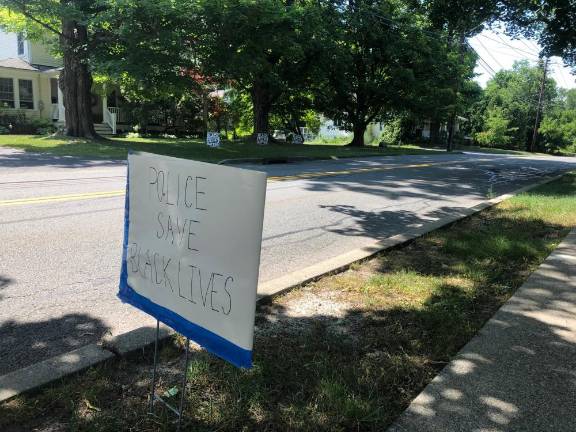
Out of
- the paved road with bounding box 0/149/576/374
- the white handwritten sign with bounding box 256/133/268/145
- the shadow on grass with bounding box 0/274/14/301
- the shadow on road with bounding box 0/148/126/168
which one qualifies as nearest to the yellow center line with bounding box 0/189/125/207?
the paved road with bounding box 0/149/576/374

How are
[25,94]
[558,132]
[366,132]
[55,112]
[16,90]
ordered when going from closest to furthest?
[16,90] → [25,94] → [55,112] → [366,132] → [558,132]

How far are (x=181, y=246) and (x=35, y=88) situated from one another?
101ft

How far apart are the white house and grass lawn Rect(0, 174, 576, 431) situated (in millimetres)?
27071

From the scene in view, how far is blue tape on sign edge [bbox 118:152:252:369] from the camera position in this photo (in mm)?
2248

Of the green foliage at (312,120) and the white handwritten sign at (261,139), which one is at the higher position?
the green foliage at (312,120)

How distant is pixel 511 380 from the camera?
9.82ft

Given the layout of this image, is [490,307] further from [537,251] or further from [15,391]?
[15,391]

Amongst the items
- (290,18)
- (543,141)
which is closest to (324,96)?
(290,18)

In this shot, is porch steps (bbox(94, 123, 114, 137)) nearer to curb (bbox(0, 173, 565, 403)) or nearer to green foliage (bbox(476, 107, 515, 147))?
curb (bbox(0, 173, 565, 403))

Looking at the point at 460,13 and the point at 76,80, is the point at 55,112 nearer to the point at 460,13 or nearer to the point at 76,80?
the point at 76,80

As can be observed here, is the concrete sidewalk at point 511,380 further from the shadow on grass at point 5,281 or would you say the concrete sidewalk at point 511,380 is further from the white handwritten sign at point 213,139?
the white handwritten sign at point 213,139

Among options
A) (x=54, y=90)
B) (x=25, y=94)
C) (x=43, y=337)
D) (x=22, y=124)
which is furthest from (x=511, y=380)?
(x=54, y=90)

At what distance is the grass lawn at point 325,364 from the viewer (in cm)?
258

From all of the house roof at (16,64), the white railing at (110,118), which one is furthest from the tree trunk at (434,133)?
the house roof at (16,64)
